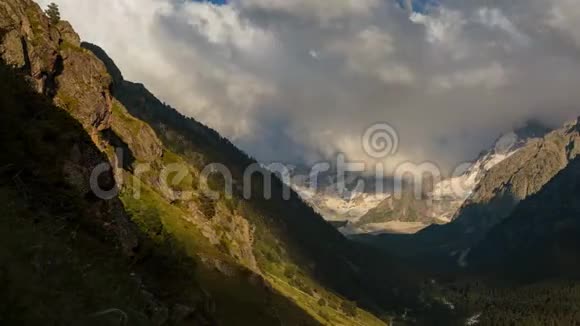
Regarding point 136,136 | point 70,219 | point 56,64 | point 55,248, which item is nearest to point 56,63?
point 56,64

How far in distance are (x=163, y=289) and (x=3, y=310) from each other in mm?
34963

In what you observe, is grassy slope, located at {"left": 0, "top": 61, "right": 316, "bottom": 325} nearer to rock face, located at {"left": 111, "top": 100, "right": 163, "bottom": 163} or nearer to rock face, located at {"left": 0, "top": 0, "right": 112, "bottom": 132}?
rock face, located at {"left": 0, "top": 0, "right": 112, "bottom": 132}

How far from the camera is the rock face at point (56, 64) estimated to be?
83938 millimetres

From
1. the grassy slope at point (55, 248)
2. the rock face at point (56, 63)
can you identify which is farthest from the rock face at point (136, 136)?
the grassy slope at point (55, 248)

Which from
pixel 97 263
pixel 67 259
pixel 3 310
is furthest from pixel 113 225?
pixel 3 310

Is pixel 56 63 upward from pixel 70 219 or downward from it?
upward

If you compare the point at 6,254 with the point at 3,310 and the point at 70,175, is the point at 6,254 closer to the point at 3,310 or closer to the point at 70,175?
the point at 3,310

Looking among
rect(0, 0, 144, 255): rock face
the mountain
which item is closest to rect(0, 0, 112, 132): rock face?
rect(0, 0, 144, 255): rock face

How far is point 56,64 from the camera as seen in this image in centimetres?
10056

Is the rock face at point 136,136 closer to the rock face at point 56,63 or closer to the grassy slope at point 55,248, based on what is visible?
the rock face at point 56,63

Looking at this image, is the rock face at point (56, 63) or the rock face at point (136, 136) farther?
the rock face at point (136, 136)

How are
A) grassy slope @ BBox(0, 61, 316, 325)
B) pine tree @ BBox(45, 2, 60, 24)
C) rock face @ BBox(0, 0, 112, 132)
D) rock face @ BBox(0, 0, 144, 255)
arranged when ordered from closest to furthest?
grassy slope @ BBox(0, 61, 316, 325) < rock face @ BBox(0, 0, 144, 255) < rock face @ BBox(0, 0, 112, 132) < pine tree @ BBox(45, 2, 60, 24)

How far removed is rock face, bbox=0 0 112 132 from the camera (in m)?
83.9

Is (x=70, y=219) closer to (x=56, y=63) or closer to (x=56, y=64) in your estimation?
(x=56, y=64)
